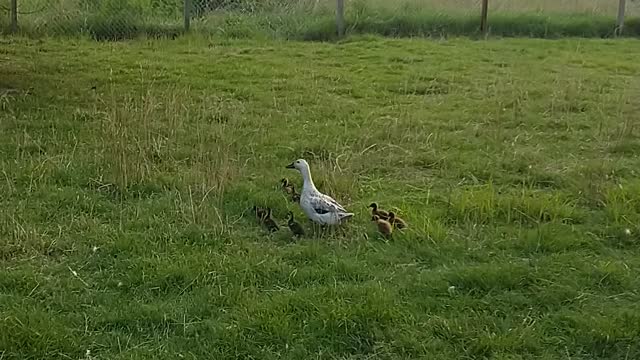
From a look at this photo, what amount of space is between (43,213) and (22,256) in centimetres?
71

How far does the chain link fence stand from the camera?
45.1ft

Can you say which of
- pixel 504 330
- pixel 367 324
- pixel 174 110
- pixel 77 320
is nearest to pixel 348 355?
pixel 367 324

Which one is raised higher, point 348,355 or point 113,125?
point 113,125

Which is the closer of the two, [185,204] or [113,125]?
[185,204]

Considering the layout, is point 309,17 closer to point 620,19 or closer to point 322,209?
point 620,19

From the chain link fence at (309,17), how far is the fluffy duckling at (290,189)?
8.01 m

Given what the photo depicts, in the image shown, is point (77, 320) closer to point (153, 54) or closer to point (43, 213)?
point (43, 213)

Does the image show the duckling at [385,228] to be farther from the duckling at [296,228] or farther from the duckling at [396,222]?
the duckling at [296,228]

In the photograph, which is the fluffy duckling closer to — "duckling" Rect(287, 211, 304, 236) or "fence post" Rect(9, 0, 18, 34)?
"duckling" Rect(287, 211, 304, 236)

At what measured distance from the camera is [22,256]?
490 centimetres

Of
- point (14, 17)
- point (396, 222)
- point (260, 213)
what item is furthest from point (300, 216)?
point (14, 17)

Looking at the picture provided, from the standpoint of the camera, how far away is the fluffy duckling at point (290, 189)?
19.6ft

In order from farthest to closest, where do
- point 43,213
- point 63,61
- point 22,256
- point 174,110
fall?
point 63,61 → point 174,110 → point 43,213 → point 22,256

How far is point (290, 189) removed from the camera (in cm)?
611
